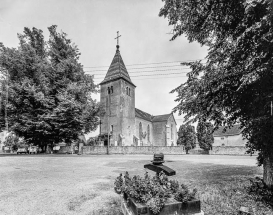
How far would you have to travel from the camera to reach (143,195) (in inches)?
129

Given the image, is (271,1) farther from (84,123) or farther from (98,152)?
(98,152)

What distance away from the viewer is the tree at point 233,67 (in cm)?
413

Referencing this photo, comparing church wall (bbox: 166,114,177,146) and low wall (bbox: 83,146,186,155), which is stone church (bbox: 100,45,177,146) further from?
church wall (bbox: 166,114,177,146)

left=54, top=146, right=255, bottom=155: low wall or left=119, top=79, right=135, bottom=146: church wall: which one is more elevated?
left=119, top=79, right=135, bottom=146: church wall

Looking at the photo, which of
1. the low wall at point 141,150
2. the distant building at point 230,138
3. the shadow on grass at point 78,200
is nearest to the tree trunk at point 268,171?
the shadow on grass at point 78,200

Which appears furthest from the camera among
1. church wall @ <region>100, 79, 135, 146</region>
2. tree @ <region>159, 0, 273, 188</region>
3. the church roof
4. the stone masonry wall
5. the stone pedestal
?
the church roof

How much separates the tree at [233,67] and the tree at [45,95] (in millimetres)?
16530

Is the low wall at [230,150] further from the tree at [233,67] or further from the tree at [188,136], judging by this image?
the tree at [233,67]

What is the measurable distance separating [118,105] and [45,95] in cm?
1841

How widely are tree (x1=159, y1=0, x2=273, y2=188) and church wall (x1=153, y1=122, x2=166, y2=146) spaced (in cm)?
4518

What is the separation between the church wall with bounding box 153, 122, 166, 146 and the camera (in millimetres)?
51347

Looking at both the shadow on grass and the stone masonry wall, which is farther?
the stone masonry wall

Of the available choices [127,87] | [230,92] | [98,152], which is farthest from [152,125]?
[230,92]

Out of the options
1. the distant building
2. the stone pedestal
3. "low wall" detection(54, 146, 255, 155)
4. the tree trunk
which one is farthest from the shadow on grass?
the distant building
